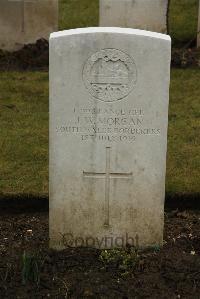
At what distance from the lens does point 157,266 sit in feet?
16.0

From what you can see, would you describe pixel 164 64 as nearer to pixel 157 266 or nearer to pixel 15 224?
pixel 157 266

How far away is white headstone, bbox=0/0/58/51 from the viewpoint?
10.6m

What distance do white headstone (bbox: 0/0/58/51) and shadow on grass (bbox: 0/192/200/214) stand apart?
16.4ft

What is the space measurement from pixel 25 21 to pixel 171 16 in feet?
10.5

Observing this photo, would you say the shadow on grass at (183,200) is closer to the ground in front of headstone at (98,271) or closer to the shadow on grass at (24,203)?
the ground in front of headstone at (98,271)

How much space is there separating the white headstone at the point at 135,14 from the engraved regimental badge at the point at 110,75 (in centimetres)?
575

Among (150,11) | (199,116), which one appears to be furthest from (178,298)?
(150,11)

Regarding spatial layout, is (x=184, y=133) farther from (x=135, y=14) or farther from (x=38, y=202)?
(x=135, y=14)

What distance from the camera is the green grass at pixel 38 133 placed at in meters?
6.42

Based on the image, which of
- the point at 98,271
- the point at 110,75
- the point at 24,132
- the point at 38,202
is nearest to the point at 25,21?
the point at 24,132

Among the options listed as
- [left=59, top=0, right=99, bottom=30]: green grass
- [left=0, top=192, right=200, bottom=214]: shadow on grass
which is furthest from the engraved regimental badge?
[left=59, top=0, right=99, bottom=30]: green grass

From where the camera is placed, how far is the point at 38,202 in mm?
6125

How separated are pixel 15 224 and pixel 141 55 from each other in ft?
5.79

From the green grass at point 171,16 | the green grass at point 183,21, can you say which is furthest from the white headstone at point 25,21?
the green grass at point 183,21
